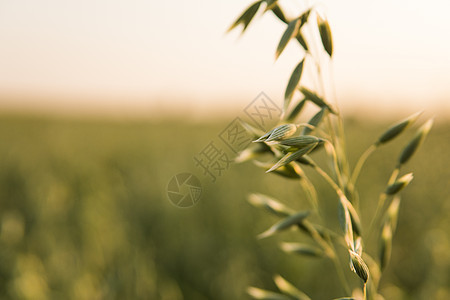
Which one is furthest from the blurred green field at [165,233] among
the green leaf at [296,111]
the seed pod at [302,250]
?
the green leaf at [296,111]

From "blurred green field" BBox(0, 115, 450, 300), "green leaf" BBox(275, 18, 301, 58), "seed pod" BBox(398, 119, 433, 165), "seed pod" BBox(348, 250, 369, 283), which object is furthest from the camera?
"blurred green field" BBox(0, 115, 450, 300)

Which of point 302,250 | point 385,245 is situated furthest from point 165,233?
point 385,245

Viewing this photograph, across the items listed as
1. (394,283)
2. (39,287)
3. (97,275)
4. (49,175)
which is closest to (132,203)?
(49,175)

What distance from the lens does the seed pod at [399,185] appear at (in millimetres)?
537

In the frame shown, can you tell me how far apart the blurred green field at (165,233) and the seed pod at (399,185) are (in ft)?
2.87

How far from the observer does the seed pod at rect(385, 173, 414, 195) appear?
0.54 meters

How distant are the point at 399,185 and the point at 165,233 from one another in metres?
2.01

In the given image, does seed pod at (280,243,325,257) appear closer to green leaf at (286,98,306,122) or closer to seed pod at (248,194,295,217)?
seed pod at (248,194,295,217)

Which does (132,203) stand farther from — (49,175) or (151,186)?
(49,175)

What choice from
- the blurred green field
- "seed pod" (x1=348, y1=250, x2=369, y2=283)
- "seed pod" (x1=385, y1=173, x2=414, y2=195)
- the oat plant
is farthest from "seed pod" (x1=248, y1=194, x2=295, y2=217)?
the blurred green field

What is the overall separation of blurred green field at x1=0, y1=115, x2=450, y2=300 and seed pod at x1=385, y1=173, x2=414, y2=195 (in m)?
0.87

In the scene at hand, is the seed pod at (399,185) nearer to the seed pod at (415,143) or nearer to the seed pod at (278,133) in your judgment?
the seed pod at (415,143)

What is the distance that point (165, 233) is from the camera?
2.40 metres

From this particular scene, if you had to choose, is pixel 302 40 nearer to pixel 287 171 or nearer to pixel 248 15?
pixel 248 15
